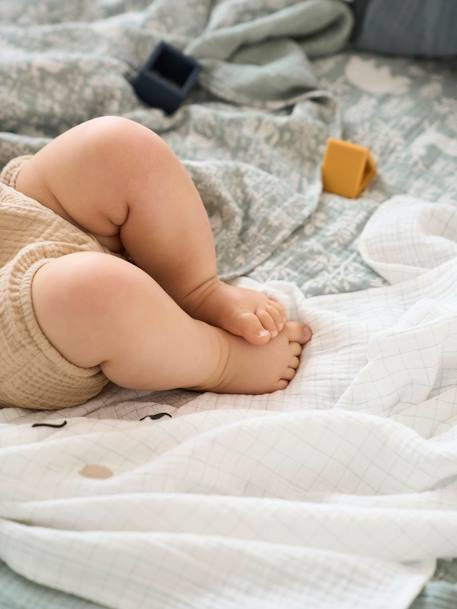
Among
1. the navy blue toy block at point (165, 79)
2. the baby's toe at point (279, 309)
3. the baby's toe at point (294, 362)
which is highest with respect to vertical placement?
the navy blue toy block at point (165, 79)

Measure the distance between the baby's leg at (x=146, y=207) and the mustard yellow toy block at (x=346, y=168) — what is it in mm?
331

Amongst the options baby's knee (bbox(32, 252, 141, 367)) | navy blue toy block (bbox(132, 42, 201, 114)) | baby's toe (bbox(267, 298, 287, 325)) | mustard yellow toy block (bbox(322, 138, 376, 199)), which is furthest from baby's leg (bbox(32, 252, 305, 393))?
navy blue toy block (bbox(132, 42, 201, 114))

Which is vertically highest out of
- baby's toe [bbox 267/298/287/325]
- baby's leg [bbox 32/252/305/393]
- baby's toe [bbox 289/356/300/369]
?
baby's leg [bbox 32/252/305/393]

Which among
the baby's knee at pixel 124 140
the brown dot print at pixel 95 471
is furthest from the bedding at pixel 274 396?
the baby's knee at pixel 124 140

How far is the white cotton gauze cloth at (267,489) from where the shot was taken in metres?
0.69

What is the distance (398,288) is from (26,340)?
0.51 metres

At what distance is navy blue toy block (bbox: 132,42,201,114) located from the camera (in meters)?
1.34

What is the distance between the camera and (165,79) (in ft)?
4.58

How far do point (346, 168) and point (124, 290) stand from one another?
0.56m

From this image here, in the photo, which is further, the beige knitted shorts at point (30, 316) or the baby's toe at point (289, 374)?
the baby's toe at point (289, 374)

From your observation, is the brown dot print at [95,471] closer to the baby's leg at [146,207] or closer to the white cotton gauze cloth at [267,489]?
the white cotton gauze cloth at [267,489]

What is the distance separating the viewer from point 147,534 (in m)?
0.70

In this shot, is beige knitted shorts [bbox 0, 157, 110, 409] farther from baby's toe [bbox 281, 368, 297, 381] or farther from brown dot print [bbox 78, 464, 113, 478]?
baby's toe [bbox 281, 368, 297, 381]

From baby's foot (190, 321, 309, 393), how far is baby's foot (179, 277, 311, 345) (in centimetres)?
1
